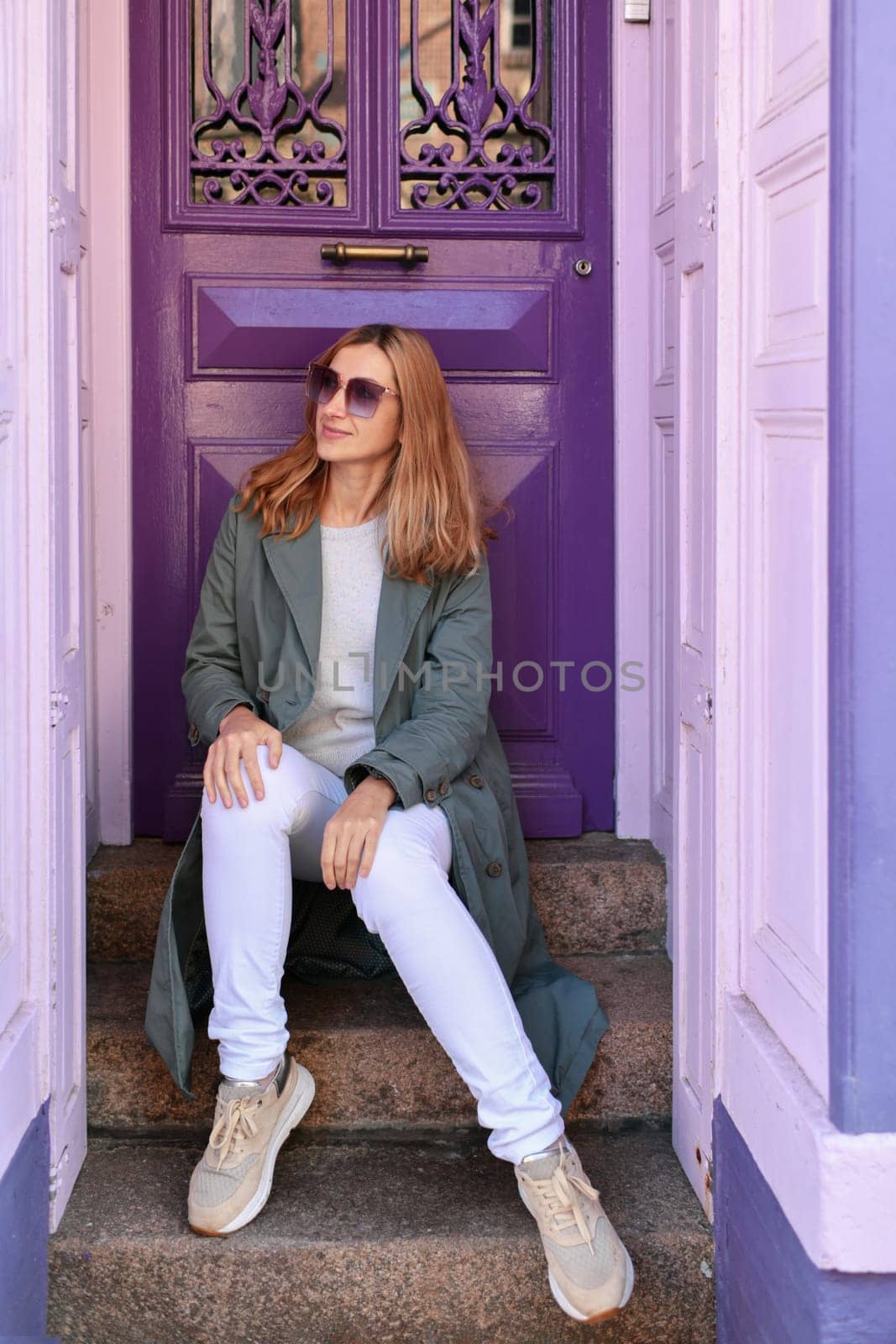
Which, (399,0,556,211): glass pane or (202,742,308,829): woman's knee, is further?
(399,0,556,211): glass pane

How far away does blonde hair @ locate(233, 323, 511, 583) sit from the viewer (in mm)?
2744

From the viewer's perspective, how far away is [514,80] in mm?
3215

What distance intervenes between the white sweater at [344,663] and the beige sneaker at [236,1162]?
60cm

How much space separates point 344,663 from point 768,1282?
49.2 inches

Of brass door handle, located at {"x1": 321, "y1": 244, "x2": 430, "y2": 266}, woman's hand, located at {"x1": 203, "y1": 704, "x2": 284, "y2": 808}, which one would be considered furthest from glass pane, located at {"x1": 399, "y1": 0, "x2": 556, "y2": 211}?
woman's hand, located at {"x1": 203, "y1": 704, "x2": 284, "y2": 808}

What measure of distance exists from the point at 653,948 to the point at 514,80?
6.00ft

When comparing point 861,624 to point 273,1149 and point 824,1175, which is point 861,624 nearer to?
point 824,1175

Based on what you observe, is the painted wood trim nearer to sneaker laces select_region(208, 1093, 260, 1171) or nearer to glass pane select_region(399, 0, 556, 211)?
glass pane select_region(399, 0, 556, 211)

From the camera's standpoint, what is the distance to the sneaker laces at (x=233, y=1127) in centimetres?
244

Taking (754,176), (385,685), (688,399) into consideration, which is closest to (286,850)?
(385,685)

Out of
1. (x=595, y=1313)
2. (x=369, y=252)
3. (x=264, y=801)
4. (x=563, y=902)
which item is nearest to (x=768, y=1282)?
(x=595, y=1313)

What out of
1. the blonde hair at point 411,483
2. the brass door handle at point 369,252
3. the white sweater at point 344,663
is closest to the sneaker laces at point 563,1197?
the white sweater at point 344,663

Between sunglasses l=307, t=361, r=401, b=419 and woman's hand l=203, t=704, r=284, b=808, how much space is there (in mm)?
610

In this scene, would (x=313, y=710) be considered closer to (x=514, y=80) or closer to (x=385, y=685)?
(x=385, y=685)
